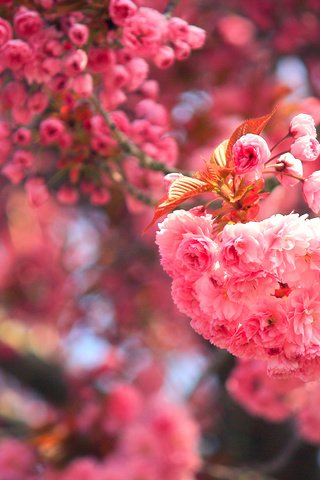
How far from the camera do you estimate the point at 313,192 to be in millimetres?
1570

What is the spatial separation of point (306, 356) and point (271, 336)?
0.07m

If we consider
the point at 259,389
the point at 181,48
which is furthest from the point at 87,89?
the point at 259,389

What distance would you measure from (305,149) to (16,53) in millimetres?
757

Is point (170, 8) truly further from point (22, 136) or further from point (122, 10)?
point (22, 136)

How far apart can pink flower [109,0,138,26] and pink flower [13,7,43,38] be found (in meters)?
0.17

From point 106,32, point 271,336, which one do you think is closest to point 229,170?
point 271,336

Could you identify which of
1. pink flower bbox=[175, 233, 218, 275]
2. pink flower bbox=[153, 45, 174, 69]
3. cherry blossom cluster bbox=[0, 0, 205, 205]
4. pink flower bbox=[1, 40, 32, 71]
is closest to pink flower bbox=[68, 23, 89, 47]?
cherry blossom cluster bbox=[0, 0, 205, 205]

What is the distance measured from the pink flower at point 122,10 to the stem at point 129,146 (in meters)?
0.20

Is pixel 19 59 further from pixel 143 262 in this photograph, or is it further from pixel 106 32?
pixel 143 262

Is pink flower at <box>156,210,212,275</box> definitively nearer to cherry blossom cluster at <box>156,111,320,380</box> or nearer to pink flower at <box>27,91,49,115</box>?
cherry blossom cluster at <box>156,111,320,380</box>

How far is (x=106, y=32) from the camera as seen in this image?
210cm

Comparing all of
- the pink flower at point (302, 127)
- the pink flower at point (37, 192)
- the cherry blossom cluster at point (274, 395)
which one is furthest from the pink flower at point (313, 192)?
the cherry blossom cluster at point (274, 395)

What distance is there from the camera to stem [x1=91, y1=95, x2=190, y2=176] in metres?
2.11

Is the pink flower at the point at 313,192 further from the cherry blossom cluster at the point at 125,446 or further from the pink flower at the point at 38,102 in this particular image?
the cherry blossom cluster at the point at 125,446
